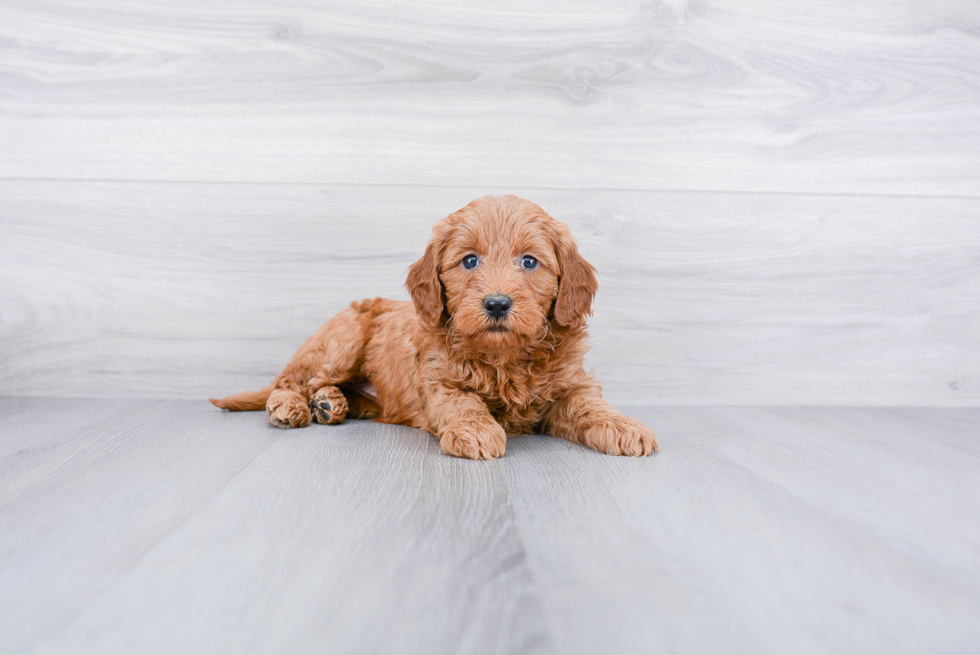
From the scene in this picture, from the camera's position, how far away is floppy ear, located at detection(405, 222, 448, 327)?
6.06ft

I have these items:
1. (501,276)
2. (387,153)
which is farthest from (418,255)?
(501,276)

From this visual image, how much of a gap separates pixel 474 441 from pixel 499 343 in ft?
0.96

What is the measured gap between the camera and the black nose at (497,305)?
1640mm

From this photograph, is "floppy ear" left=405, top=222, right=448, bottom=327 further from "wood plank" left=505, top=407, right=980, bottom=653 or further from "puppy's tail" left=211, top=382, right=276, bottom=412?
"puppy's tail" left=211, top=382, right=276, bottom=412

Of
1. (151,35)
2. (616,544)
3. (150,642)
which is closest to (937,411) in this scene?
(616,544)

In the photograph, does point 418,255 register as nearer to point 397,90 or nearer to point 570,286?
point 397,90

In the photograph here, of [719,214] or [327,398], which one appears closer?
[327,398]

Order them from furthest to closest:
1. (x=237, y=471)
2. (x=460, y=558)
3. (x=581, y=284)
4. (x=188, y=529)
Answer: (x=581, y=284)
(x=237, y=471)
(x=188, y=529)
(x=460, y=558)

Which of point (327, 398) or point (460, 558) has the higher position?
point (460, 558)

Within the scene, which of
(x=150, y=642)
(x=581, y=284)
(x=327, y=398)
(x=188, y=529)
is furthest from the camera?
(x=327, y=398)

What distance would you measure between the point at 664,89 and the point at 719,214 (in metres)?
0.61

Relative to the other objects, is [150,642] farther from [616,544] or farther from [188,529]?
[616,544]

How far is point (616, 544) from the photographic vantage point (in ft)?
3.44

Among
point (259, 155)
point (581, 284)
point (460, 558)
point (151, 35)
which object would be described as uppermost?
point (151, 35)
